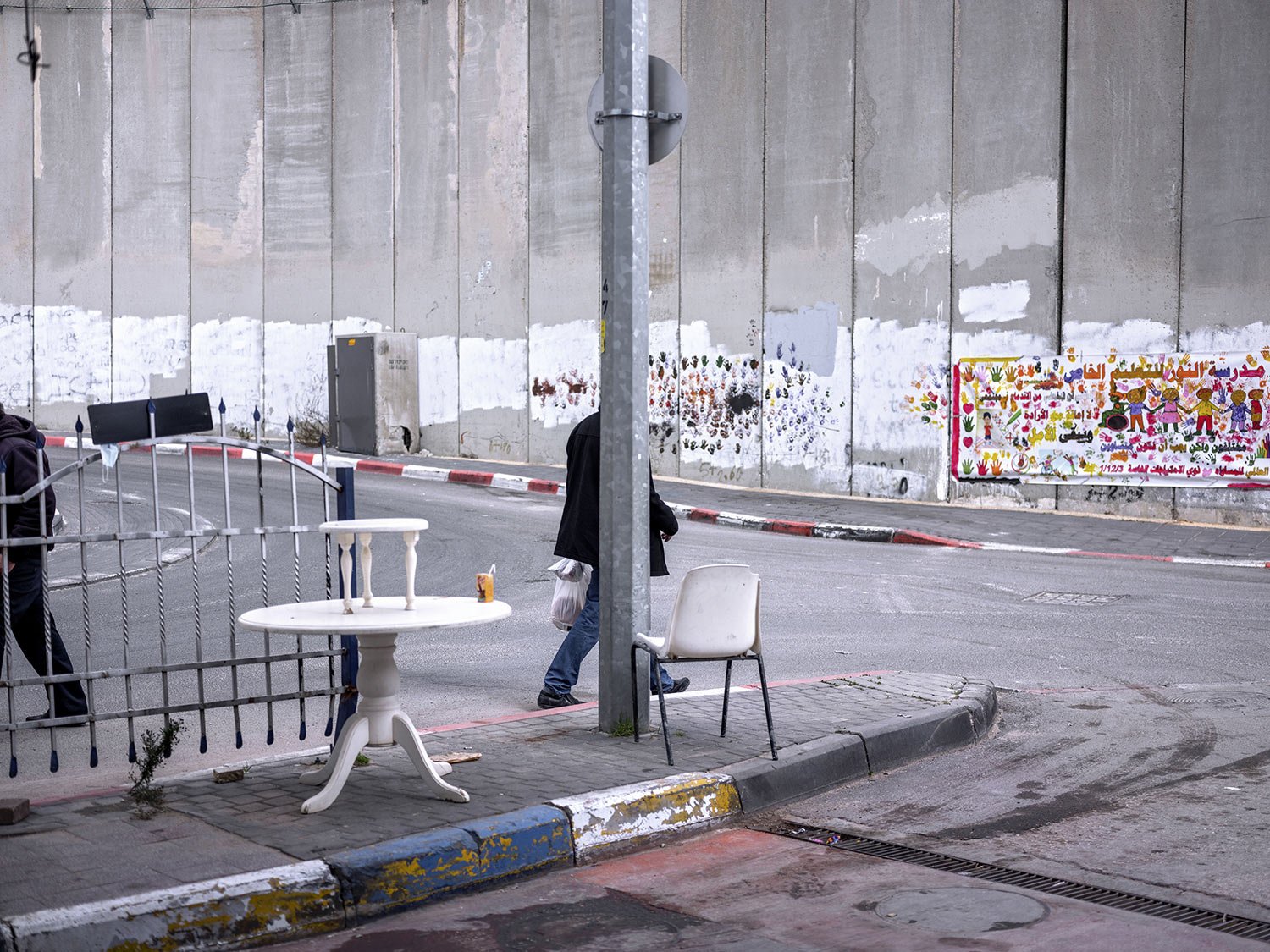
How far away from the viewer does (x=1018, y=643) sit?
9438 mm

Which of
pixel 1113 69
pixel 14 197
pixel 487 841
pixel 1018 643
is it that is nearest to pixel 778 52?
pixel 1113 69

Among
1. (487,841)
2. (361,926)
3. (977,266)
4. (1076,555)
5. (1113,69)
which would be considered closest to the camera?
(361,926)

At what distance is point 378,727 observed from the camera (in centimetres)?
551

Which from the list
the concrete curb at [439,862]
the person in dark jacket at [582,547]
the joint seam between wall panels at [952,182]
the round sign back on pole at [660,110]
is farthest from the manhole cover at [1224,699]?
the joint seam between wall panels at [952,182]

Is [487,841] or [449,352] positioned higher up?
[449,352]

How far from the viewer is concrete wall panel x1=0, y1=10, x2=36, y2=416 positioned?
2569cm

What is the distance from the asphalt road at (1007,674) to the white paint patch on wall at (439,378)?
7.71 m

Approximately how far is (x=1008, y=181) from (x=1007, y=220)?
1.63ft

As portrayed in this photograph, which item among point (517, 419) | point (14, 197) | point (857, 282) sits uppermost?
point (14, 197)

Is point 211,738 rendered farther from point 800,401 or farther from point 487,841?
point 800,401

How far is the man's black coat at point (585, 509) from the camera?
7.40 meters

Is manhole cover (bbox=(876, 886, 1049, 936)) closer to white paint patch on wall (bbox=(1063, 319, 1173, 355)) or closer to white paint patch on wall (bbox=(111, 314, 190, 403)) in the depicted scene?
white paint patch on wall (bbox=(1063, 319, 1173, 355))

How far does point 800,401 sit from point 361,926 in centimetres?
1578

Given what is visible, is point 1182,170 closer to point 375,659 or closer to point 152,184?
point 375,659
